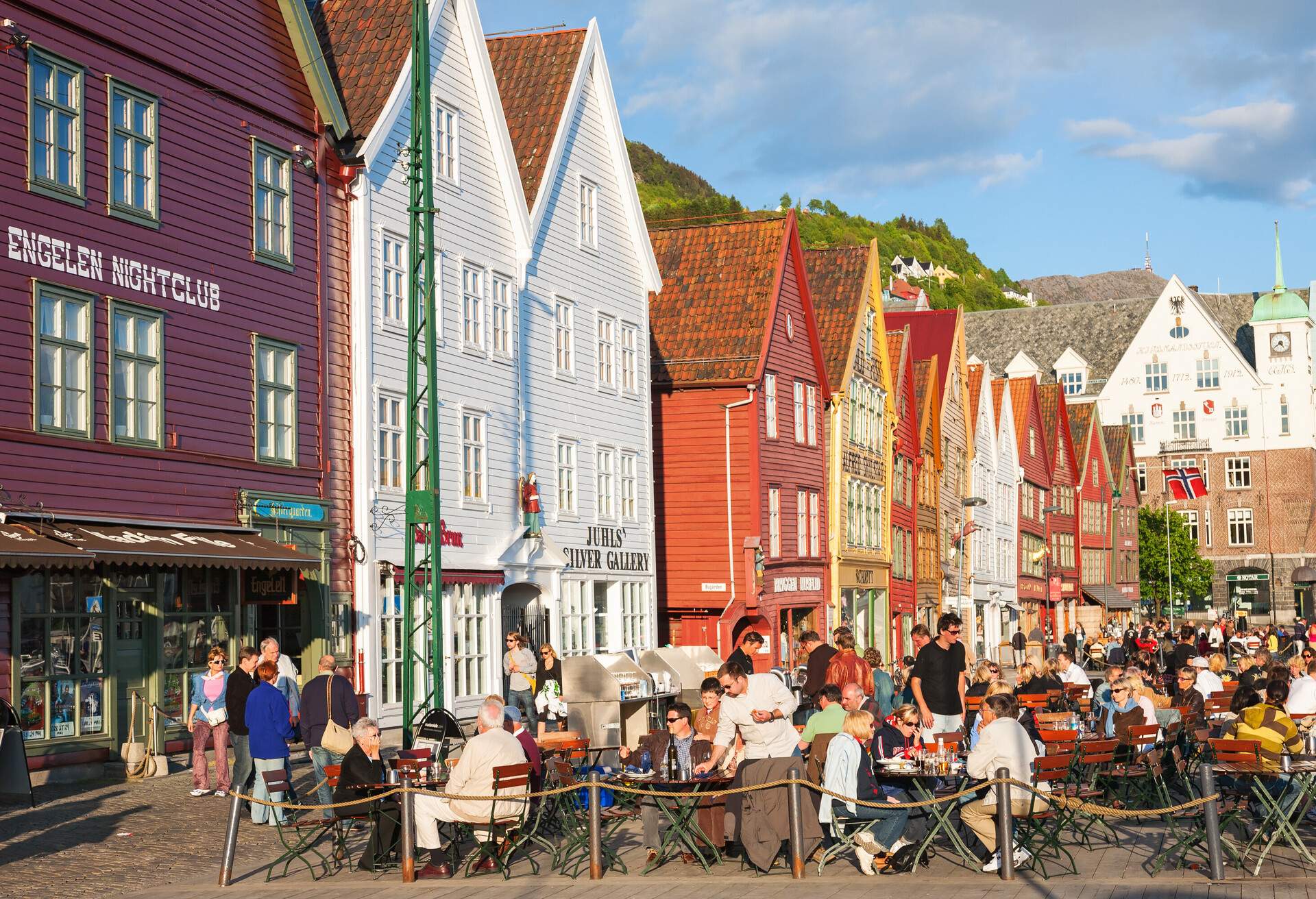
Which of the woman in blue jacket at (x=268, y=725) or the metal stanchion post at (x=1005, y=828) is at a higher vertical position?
the woman in blue jacket at (x=268, y=725)

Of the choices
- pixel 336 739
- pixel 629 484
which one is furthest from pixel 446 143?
pixel 336 739

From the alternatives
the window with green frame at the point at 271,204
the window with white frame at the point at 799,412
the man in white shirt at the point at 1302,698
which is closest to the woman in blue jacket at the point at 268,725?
the window with green frame at the point at 271,204

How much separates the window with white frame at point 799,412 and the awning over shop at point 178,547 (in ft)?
69.1

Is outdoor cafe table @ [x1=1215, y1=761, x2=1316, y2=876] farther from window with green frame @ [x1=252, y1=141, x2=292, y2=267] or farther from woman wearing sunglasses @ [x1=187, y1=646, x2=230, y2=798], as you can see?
window with green frame @ [x1=252, y1=141, x2=292, y2=267]

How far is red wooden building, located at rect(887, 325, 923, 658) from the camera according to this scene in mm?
50562

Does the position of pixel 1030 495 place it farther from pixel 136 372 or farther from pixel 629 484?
pixel 136 372

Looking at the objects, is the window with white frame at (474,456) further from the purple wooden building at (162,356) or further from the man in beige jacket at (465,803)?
the man in beige jacket at (465,803)

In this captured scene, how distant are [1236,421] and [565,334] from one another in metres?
64.7

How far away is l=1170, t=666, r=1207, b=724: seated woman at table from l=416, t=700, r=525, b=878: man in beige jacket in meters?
9.46

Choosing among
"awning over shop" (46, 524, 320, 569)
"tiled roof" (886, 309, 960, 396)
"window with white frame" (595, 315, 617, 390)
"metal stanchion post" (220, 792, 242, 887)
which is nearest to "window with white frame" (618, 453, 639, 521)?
"window with white frame" (595, 315, 617, 390)

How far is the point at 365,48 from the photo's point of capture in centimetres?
2744

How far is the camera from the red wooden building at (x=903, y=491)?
166ft

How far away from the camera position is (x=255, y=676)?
16.8 m

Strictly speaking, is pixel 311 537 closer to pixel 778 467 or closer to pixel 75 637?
pixel 75 637
